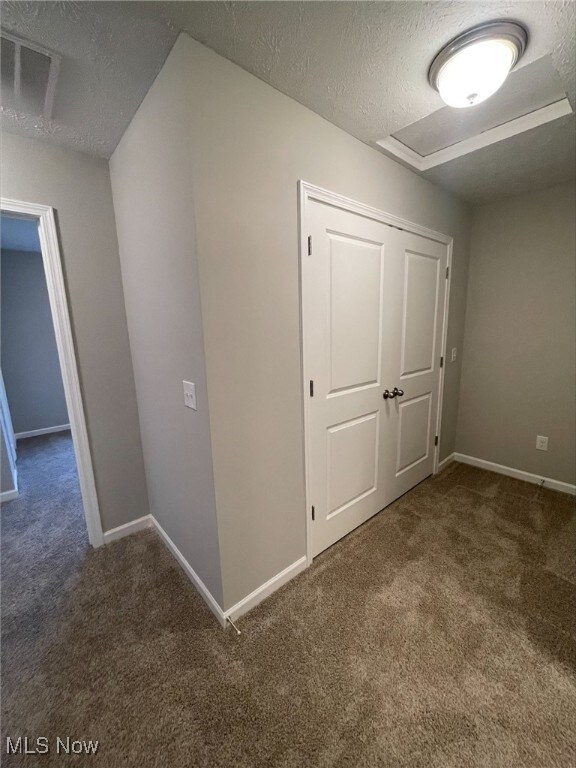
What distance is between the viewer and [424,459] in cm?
262

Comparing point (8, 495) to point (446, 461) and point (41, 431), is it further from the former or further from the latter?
point (446, 461)

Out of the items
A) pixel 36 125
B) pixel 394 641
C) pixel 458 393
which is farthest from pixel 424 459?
pixel 36 125

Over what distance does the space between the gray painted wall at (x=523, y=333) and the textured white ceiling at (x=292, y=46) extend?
47.6 inches

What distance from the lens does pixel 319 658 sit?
1280mm

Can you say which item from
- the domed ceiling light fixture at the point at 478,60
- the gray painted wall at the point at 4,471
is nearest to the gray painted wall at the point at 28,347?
the gray painted wall at the point at 4,471

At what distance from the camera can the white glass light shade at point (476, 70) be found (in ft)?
3.55

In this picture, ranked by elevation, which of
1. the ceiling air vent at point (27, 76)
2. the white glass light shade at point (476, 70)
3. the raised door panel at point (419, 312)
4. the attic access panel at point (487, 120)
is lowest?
the raised door panel at point (419, 312)

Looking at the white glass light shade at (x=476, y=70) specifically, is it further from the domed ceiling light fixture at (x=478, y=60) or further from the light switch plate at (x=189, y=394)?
the light switch plate at (x=189, y=394)

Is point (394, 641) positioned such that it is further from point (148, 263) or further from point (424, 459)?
point (148, 263)

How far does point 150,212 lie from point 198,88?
0.54 meters

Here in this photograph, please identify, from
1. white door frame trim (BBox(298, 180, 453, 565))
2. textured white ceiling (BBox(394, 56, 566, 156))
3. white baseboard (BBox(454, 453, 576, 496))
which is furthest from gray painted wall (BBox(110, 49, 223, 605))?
white baseboard (BBox(454, 453, 576, 496))

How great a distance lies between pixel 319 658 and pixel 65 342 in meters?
2.09

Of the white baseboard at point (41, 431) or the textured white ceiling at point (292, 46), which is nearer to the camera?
the textured white ceiling at point (292, 46)

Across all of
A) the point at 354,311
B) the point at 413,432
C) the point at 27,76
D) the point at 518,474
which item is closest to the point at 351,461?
the point at 413,432
